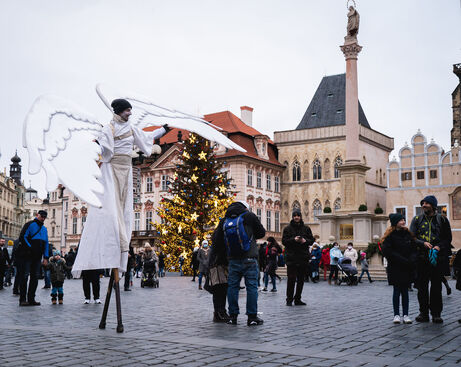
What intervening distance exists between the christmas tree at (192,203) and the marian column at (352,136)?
27.3 feet

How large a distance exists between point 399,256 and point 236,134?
48.6 meters

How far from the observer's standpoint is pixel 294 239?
1105 cm

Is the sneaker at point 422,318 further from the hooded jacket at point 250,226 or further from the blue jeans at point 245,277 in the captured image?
the hooded jacket at point 250,226

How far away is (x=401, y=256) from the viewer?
8.13m

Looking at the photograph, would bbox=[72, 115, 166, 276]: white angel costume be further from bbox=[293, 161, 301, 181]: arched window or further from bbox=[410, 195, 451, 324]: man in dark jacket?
bbox=[293, 161, 301, 181]: arched window

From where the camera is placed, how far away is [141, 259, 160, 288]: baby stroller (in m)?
19.0

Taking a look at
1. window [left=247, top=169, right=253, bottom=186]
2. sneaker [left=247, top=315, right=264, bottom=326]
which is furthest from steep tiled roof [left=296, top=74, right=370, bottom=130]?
sneaker [left=247, top=315, right=264, bottom=326]

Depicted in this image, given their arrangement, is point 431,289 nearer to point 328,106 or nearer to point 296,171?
point 296,171

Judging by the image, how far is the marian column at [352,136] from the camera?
3391 centimetres

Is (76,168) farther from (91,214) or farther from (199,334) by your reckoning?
(199,334)

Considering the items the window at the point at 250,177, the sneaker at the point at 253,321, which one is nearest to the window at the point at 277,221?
the window at the point at 250,177

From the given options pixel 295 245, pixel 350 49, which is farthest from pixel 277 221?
pixel 295 245

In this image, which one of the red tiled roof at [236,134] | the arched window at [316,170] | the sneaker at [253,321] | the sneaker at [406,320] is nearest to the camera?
the sneaker at [253,321]

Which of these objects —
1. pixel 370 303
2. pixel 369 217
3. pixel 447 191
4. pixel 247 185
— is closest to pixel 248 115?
pixel 247 185
